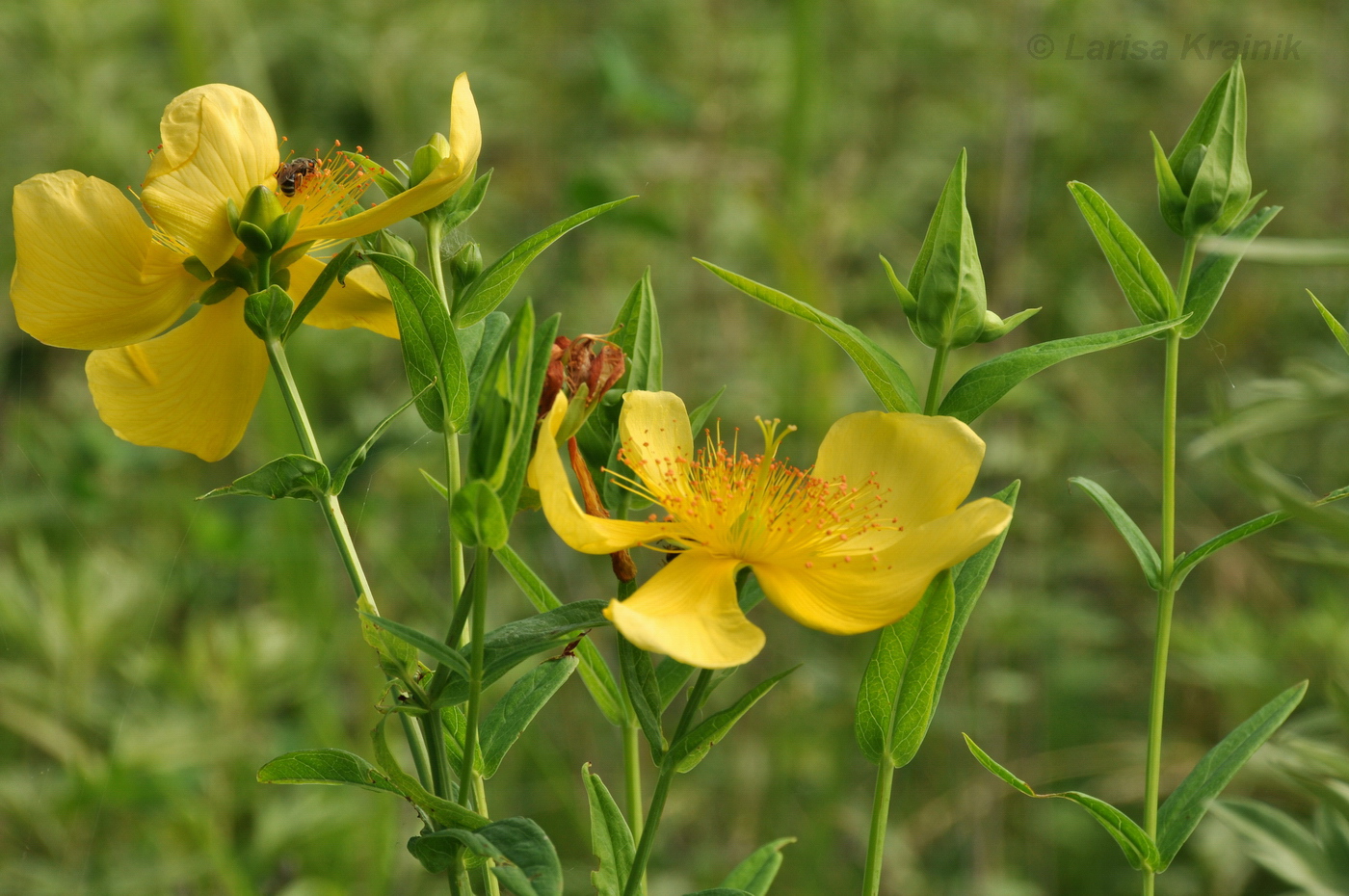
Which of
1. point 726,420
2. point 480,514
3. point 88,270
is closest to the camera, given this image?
point 480,514

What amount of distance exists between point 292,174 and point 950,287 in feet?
0.91

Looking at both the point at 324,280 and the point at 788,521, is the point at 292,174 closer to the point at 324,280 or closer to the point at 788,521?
the point at 324,280

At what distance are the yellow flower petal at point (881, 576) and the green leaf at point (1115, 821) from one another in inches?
2.5

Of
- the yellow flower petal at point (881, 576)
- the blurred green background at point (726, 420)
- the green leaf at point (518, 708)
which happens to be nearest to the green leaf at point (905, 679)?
the yellow flower petal at point (881, 576)

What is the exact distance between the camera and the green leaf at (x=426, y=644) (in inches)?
14.7

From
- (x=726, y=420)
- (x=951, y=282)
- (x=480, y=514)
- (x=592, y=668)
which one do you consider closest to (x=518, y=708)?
(x=592, y=668)

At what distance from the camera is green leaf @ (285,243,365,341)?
0.43 m

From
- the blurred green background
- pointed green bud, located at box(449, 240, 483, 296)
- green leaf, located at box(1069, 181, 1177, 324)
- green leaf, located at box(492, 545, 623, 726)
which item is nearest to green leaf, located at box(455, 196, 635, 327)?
pointed green bud, located at box(449, 240, 483, 296)

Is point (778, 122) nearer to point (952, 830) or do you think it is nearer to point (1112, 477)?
point (1112, 477)

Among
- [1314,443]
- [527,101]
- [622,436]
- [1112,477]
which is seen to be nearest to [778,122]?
[527,101]

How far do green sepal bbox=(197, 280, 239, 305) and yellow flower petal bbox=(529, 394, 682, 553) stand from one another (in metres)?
0.17

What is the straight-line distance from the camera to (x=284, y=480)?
43cm

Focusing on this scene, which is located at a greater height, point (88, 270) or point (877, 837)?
point (88, 270)

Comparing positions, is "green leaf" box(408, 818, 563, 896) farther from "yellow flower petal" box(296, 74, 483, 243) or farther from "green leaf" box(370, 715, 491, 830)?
"yellow flower petal" box(296, 74, 483, 243)
